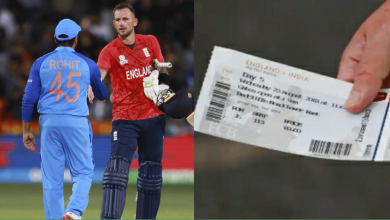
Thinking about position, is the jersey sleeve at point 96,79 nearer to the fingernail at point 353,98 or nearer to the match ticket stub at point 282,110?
the match ticket stub at point 282,110

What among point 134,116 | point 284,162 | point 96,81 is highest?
point 96,81

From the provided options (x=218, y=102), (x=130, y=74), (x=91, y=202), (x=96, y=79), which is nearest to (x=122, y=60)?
(x=130, y=74)

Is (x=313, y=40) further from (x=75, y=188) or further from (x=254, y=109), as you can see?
(x=75, y=188)

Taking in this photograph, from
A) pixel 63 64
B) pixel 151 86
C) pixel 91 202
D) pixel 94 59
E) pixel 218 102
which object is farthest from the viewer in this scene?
pixel 94 59

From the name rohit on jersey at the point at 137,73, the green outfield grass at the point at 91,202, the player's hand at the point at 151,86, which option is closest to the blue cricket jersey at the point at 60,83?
the name rohit on jersey at the point at 137,73

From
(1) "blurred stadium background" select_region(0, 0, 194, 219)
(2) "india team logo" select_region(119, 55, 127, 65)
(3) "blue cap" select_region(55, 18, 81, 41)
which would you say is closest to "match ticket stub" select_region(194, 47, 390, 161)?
(2) "india team logo" select_region(119, 55, 127, 65)

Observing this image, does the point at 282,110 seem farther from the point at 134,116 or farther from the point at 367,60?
the point at 134,116

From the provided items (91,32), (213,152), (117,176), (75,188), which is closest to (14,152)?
(91,32)

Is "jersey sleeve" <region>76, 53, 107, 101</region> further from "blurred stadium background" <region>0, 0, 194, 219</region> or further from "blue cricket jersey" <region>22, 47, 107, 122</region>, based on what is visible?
"blurred stadium background" <region>0, 0, 194, 219</region>
